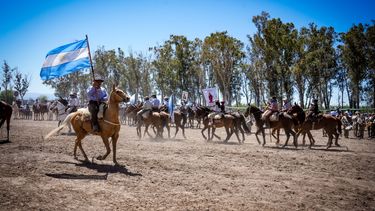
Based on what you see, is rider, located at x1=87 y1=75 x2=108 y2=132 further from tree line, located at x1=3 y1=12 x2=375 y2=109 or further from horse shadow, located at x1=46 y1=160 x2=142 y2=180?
tree line, located at x1=3 y1=12 x2=375 y2=109

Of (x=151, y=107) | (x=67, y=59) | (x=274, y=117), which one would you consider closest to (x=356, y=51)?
(x=274, y=117)

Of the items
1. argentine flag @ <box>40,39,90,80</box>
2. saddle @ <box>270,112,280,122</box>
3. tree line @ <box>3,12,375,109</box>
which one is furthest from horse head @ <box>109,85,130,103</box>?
tree line @ <box>3,12,375,109</box>

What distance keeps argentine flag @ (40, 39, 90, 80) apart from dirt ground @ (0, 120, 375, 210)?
3.76m

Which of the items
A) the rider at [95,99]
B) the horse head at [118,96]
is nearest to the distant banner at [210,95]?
the rider at [95,99]

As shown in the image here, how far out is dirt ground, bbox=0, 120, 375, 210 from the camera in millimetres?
6578

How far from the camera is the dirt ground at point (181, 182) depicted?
658 centimetres

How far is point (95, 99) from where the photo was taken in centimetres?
1099

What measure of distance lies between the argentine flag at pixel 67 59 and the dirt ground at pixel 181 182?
12.3 feet

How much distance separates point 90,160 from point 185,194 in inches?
207

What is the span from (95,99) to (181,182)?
15.3 ft

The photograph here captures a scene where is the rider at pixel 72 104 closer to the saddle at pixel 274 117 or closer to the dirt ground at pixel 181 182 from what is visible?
the dirt ground at pixel 181 182

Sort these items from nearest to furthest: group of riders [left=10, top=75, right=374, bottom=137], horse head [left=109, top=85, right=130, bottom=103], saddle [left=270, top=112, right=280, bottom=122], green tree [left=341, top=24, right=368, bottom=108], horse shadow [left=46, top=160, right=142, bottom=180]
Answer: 1. horse shadow [left=46, top=160, right=142, bottom=180]
2. horse head [left=109, top=85, right=130, bottom=103]
3. group of riders [left=10, top=75, right=374, bottom=137]
4. saddle [left=270, top=112, right=280, bottom=122]
5. green tree [left=341, top=24, right=368, bottom=108]

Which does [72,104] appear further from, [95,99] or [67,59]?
[95,99]

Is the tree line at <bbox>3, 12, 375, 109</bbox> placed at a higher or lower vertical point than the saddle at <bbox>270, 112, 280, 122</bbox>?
higher
